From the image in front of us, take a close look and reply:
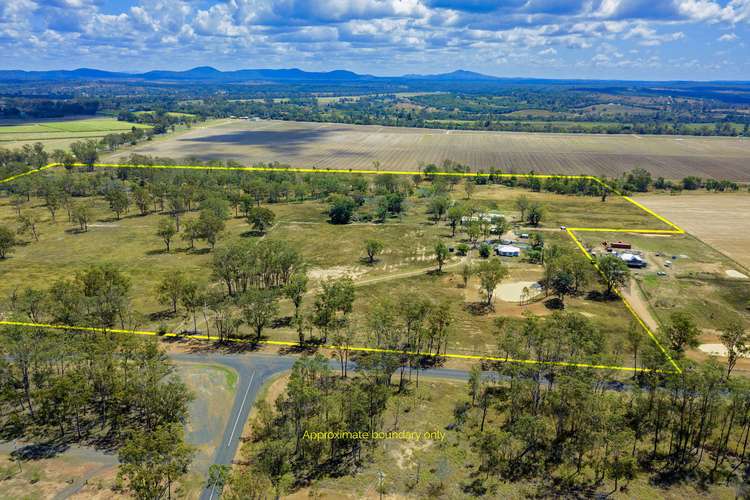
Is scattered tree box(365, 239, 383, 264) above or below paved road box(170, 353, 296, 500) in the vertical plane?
above

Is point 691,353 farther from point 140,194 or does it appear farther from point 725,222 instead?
point 140,194

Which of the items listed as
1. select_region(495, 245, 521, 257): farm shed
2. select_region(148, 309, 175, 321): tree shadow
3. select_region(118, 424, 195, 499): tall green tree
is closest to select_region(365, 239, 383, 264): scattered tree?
select_region(495, 245, 521, 257): farm shed

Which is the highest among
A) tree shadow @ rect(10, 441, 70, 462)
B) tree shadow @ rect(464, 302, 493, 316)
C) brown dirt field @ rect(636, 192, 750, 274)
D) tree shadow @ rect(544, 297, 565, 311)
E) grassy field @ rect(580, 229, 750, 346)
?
brown dirt field @ rect(636, 192, 750, 274)

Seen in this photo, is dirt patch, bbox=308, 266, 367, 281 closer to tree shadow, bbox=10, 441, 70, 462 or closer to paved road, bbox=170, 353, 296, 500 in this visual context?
paved road, bbox=170, 353, 296, 500

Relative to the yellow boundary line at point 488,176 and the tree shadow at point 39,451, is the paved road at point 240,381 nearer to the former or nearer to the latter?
the yellow boundary line at point 488,176

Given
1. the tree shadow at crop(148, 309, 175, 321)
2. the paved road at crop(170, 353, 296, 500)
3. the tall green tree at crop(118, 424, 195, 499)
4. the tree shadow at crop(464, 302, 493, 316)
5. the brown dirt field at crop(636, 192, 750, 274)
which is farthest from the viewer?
the brown dirt field at crop(636, 192, 750, 274)

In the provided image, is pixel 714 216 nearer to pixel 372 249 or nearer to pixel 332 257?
pixel 372 249
